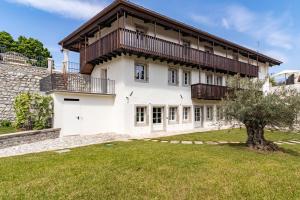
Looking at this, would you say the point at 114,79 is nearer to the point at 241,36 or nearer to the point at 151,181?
the point at 151,181

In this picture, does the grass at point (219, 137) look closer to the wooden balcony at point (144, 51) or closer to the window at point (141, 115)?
the window at point (141, 115)

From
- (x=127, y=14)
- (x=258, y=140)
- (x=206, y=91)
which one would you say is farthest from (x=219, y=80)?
(x=258, y=140)

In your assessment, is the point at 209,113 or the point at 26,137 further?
the point at 209,113

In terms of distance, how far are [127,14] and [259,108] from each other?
9676 millimetres

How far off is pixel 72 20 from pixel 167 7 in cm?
1169

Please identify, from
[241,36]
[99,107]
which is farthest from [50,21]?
[241,36]

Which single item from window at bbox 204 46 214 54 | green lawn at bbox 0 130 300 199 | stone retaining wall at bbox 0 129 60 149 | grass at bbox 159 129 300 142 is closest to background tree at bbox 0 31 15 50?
stone retaining wall at bbox 0 129 60 149

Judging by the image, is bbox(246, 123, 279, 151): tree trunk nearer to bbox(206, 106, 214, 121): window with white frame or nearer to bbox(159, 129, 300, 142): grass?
bbox(159, 129, 300, 142): grass

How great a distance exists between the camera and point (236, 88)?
9.55m

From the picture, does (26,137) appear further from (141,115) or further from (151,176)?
(151,176)

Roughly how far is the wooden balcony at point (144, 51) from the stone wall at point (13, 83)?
3621 mm

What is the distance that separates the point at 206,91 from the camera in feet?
58.4

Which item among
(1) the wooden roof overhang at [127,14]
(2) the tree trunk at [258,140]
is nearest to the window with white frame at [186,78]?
(1) the wooden roof overhang at [127,14]

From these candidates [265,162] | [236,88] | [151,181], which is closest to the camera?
[151,181]
